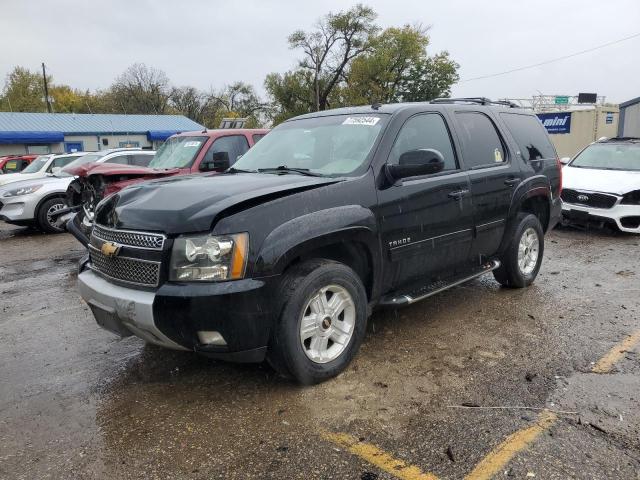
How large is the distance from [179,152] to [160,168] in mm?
400

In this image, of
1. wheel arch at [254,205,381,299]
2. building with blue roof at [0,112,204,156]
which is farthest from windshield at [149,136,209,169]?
building with blue roof at [0,112,204,156]

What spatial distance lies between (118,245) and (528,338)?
3260 millimetres

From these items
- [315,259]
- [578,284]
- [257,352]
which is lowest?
[578,284]

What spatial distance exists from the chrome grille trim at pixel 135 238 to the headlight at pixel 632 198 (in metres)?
7.86

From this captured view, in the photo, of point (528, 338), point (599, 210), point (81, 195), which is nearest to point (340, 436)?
point (528, 338)

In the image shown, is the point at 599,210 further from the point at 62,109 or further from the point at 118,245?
the point at 62,109

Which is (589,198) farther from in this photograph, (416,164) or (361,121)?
(416,164)

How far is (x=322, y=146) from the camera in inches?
169


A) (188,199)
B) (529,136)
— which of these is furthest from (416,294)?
(529,136)

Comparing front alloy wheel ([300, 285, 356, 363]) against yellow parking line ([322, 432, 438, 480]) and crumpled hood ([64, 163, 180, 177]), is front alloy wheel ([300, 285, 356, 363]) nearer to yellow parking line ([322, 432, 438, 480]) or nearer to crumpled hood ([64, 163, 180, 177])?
yellow parking line ([322, 432, 438, 480])

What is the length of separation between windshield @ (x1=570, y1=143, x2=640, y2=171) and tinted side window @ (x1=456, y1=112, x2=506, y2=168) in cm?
556

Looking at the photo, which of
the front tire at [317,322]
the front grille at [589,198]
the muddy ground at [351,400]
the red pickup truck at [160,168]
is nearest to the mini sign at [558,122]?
the front grille at [589,198]

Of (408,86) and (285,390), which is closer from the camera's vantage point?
(285,390)

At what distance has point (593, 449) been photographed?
2.75m
